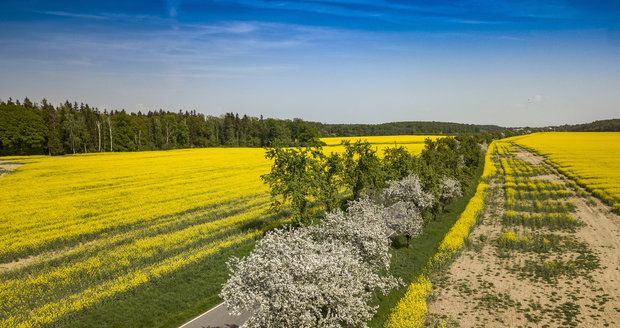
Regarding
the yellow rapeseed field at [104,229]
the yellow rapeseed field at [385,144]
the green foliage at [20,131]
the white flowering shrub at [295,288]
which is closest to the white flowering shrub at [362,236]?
the white flowering shrub at [295,288]

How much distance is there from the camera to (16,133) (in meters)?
98.5

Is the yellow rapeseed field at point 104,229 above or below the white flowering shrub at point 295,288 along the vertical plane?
below

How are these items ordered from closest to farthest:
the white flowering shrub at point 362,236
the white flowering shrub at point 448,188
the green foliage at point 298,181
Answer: the white flowering shrub at point 362,236
the green foliage at point 298,181
the white flowering shrub at point 448,188

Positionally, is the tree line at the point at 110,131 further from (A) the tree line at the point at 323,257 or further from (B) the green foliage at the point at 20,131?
(A) the tree line at the point at 323,257

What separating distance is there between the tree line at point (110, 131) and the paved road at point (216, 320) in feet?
172

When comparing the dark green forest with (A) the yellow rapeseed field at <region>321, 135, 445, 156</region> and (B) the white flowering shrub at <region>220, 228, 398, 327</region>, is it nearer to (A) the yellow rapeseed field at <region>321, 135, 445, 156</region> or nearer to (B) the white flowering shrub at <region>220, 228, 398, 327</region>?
(A) the yellow rapeseed field at <region>321, 135, 445, 156</region>

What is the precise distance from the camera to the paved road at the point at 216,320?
19.0 m

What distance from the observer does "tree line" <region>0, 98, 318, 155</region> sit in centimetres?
10031

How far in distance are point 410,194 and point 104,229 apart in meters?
28.1

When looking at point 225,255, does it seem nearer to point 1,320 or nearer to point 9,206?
point 1,320

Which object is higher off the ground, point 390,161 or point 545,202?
point 390,161

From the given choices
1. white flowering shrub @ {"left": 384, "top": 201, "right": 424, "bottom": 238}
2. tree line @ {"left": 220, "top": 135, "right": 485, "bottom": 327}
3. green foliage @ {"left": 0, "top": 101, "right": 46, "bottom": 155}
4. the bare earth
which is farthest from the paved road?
green foliage @ {"left": 0, "top": 101, "right": 46, "bottom": 155}

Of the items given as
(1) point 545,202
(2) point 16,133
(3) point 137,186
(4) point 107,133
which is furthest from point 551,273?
(4) point 107,133

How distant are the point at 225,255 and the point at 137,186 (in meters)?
35.0
